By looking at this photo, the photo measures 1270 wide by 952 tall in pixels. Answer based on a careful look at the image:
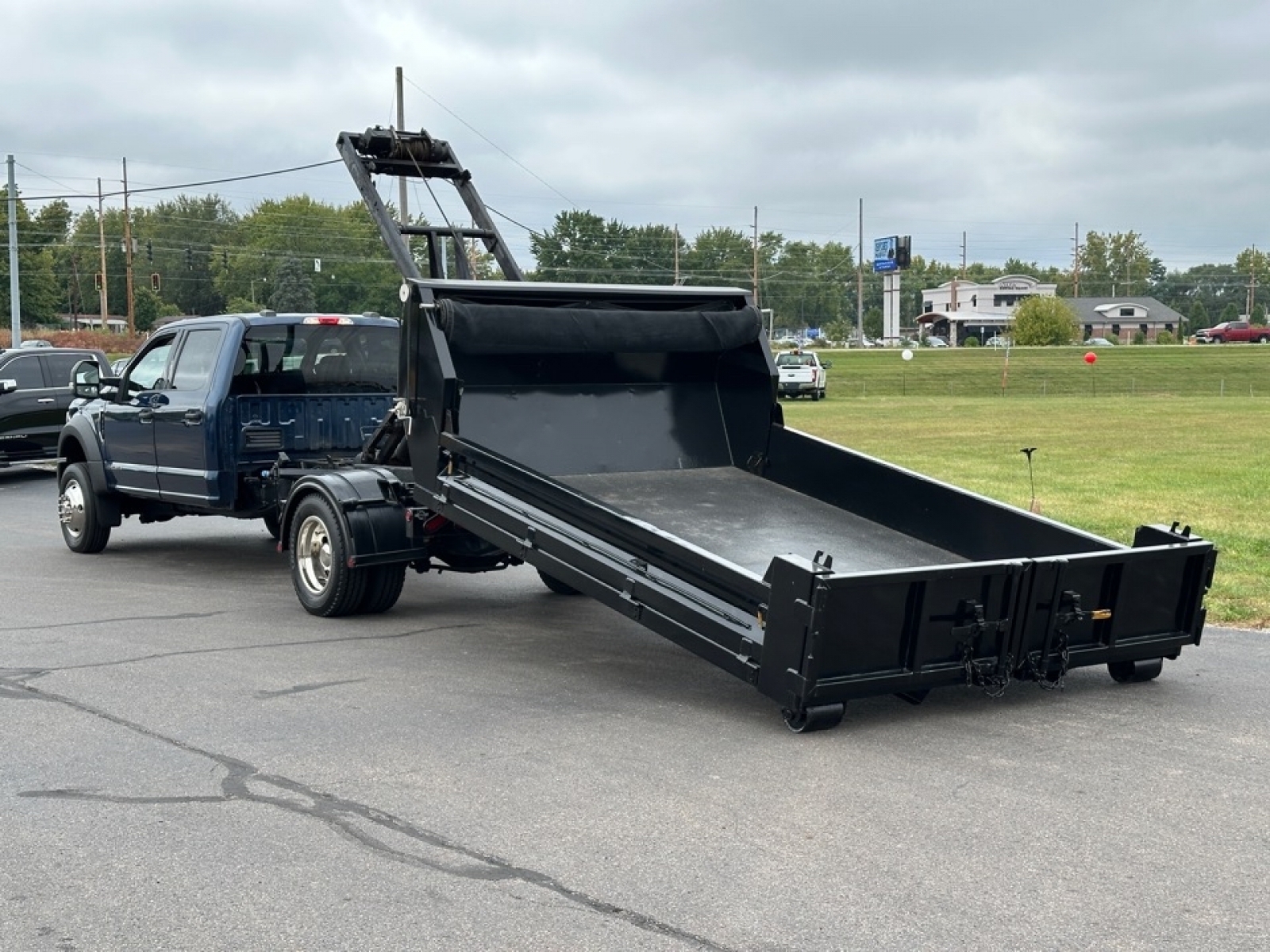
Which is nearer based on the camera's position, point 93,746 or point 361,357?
point 93,746

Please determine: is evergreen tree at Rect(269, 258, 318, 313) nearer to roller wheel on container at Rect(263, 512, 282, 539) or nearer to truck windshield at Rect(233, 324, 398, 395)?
roller wheel on container at Rect(263, 512, 282, 539)

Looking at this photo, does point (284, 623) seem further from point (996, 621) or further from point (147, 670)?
point (996, 621)

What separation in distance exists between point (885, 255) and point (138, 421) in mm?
117568

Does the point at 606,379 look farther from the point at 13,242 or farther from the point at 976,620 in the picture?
the point at 13,242

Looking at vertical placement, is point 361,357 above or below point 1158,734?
above

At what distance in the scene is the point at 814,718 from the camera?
658cm

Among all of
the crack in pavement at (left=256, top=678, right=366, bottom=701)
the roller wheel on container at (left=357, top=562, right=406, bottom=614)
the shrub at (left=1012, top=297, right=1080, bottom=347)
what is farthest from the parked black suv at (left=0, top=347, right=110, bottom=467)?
the shrub at (left=1012, top=297, right=1080, bottom=347)

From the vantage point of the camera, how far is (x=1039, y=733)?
6773 mm

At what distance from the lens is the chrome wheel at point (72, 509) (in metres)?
13.0

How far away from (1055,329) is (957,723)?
96217 mm

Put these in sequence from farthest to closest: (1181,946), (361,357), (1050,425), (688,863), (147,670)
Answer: (1050,425) < (361,357) < (147,670) < (688,863) < (1181,946)

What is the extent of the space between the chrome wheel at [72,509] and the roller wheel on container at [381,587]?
14.6 ft

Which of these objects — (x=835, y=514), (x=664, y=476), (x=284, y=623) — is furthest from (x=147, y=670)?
(x=835, y=514)

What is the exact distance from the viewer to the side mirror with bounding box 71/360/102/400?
499 inches
